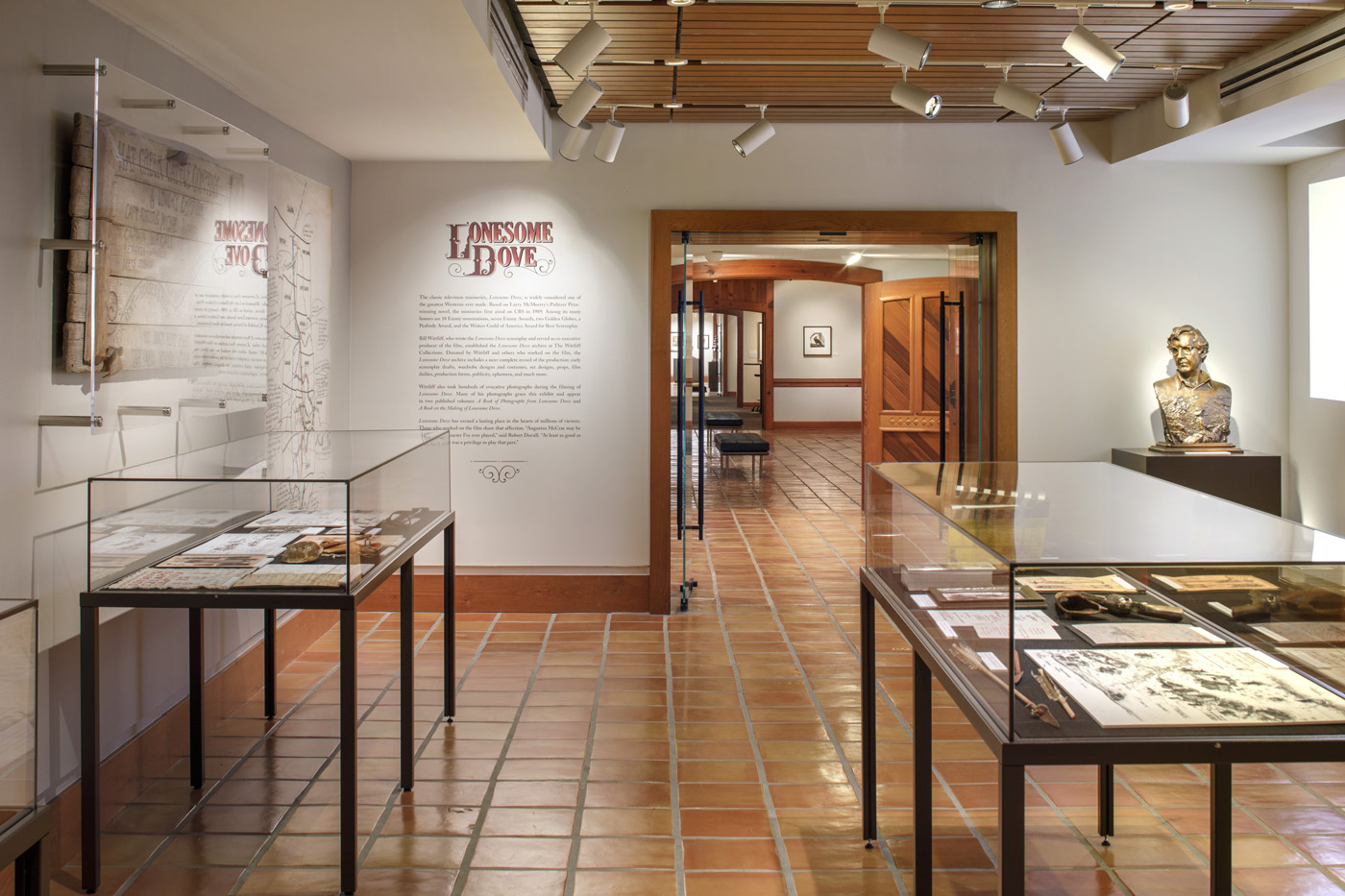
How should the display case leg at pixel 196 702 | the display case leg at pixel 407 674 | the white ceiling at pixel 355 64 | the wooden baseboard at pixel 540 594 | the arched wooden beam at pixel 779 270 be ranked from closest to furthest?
the white ceiling at pixel 355 64, the display case leg at pixel 407 674, the display case leg at pixel 196 702, the wooden baseboard at pixel 540 594, the arched wooden beam at pixel 779 270

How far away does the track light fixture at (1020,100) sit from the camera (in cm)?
400

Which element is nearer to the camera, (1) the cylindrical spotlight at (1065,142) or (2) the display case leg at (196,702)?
(2) the display case leg at (196,702)

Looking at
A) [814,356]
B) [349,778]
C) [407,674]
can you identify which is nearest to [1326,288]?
[407,674]

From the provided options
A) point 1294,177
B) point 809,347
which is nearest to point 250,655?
point 1294,177

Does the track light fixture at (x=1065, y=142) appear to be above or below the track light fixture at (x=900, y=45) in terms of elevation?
above

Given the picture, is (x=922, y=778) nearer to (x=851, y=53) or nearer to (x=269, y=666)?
(x=269, y=666)

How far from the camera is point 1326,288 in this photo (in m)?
5.34

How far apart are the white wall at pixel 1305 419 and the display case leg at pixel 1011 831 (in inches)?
182

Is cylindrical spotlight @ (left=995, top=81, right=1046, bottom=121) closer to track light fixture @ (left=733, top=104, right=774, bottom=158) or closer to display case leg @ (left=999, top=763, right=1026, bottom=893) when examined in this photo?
track light fixture @ (left=733, top=104, right=774, bottom=158)

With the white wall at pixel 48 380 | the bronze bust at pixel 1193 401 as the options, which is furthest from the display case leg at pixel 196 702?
the bronze bust at pixel 1193 401

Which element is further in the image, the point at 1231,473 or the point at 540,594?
the point at 540,594

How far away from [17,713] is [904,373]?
784 cm

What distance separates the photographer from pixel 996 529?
6.54 feet

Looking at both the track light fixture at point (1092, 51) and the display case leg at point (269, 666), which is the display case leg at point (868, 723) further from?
the display case leg at point (269, 666)
